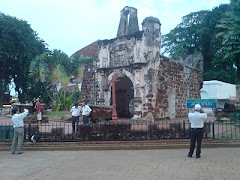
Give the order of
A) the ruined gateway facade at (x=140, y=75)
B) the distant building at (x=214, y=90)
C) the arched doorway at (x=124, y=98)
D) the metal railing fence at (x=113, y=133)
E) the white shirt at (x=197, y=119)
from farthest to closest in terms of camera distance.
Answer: the distant building at (x=214, y=90) < the arched doorway at (x=124, y=98) < the ruined gateway facade at (x=140, y=75) < the metal railing fence at (x=113, y=133) < the white shirt at (x=197, y=119)

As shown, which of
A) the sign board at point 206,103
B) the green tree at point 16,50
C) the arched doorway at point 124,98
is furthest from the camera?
the green tree at point 16,50

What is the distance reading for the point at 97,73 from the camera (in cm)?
1852

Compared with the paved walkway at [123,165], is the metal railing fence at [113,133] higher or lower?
higher

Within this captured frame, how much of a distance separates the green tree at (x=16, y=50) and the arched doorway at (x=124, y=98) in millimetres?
20530

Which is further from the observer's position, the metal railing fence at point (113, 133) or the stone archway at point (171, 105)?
the stone archway at point (171, 105)

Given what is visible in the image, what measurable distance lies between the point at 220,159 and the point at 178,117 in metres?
12.7

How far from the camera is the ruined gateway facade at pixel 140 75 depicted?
53.3ft

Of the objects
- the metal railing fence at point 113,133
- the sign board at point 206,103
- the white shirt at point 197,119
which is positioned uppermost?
the sign board at point 206,103

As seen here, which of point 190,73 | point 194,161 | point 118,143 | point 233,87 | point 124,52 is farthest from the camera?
point 233,87

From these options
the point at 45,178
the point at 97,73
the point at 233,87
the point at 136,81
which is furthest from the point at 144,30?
the point at 233,87

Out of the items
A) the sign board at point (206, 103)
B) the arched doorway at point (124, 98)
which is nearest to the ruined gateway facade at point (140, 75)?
the arched doorway at point (124, 98)

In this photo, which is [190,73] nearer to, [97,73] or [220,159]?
[97,73]

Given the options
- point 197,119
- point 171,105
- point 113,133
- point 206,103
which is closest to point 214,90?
point 171,105

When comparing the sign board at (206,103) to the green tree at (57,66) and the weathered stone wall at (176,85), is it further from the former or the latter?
the green tree at (57,66)
